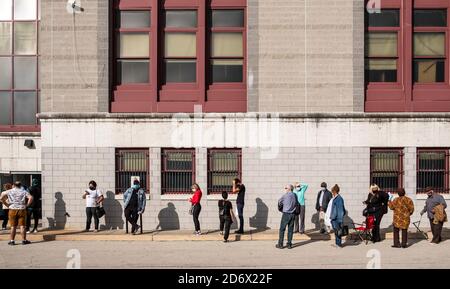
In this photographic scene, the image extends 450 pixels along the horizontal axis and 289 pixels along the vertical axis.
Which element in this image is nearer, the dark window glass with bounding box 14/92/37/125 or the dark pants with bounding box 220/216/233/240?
the dark pants with bounding box 220/216/233/240

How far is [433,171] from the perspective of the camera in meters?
20.0

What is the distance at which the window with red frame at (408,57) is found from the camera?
20.0m

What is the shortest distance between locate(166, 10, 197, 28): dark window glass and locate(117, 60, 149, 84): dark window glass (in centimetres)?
148

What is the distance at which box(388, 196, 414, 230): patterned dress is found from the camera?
55.1ft

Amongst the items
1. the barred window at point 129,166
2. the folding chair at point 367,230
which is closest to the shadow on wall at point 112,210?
the barred window at point 129,166

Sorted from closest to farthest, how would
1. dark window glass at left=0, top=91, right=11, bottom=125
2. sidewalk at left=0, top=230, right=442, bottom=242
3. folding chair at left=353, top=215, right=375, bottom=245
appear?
1. folding chair at left=353, top=215, right=375, bottom=245
2. sidewalk at left=0, top=230, right=442, bottom=242
3. dark window glass at left=0, top=91, right=11, bottom=125

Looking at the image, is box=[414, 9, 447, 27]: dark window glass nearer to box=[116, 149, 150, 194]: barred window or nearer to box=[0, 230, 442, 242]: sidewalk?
box=[0, 230, 442, 242]: sidewalk

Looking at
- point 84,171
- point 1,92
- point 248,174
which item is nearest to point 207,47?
point 248,174

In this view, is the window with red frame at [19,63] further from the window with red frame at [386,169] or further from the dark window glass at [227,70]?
the window with red frame at [386,169]

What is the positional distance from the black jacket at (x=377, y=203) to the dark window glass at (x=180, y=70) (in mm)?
6699

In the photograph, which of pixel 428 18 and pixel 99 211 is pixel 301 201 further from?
pixel 428 18

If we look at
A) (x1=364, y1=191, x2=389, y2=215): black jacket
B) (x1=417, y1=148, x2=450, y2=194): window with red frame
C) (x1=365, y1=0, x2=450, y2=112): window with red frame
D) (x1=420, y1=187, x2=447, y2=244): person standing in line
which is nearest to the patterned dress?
(x1=364, y1=191, x2=389, y2=215): black jacket

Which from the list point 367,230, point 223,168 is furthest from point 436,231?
point 223,168

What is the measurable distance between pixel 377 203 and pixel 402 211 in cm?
103
